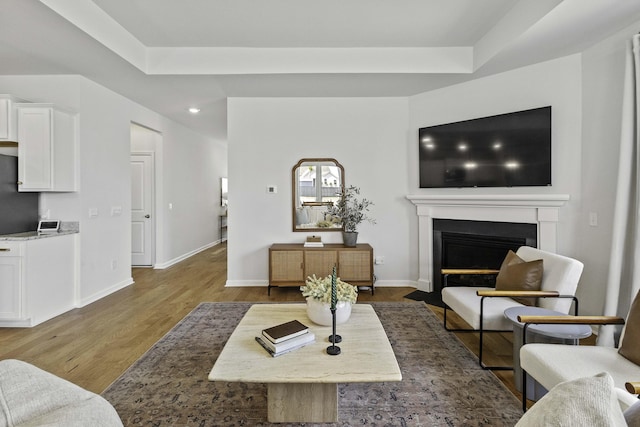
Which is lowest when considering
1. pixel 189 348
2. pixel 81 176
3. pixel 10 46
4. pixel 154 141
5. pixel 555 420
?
pixel 189 348

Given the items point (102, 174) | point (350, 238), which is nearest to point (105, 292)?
point (102, 174)

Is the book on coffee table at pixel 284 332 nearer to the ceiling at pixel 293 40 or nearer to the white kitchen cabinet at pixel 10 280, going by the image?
the ceiling at pixel 293 40

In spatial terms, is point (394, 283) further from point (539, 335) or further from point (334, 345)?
point (334, 345)

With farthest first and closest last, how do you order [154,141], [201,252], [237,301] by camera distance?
[201,252]
[154,141]
[237,301]

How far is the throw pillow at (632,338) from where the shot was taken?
155cm

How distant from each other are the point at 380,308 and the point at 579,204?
2181 mm

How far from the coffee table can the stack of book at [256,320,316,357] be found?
1.1 inches

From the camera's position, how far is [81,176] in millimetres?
3578

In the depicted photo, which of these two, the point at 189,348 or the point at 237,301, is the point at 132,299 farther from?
the point at 189,348

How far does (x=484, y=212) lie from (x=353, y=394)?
8.61 ft

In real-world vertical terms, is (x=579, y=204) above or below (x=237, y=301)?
above

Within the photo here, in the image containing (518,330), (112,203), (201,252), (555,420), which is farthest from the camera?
(201,252)

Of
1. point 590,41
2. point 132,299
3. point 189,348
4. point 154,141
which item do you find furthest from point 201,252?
point 590,41

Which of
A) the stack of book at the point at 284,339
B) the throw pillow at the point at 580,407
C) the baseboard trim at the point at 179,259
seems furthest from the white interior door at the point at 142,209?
the throw pillow at the point at 580,407
